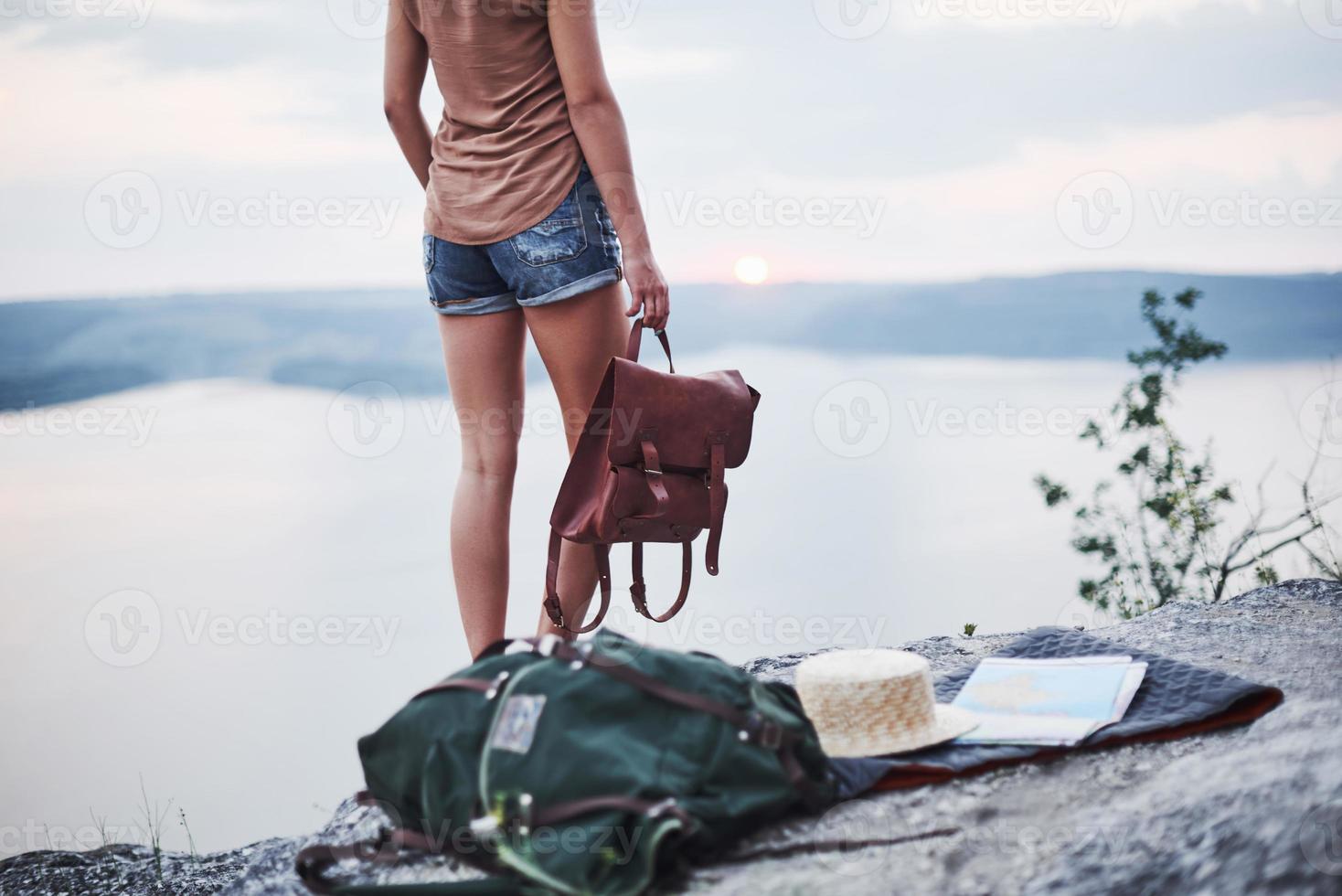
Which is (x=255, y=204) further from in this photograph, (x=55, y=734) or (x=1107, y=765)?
(x=1107, y=765)

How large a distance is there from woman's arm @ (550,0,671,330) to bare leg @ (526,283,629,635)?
5 centimetres

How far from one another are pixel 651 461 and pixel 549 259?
0.42m

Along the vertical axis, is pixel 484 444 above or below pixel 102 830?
above

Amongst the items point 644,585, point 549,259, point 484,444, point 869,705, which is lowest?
point 869,705

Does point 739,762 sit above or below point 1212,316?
below

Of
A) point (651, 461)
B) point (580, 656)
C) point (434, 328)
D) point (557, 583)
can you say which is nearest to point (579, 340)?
point (651, 461)

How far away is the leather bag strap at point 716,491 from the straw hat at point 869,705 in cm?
58

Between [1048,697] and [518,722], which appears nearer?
[518,722]

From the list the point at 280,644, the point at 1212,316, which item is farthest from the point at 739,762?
the point at 1212,316

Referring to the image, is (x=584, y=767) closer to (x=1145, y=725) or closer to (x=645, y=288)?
(x=1145, y=725)

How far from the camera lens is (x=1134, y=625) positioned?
258 cm

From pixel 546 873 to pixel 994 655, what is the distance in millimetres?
1125

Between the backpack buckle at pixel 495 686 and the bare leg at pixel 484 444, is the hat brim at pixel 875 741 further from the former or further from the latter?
the bare leg at pixel 484 444

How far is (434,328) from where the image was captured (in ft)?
21.7
